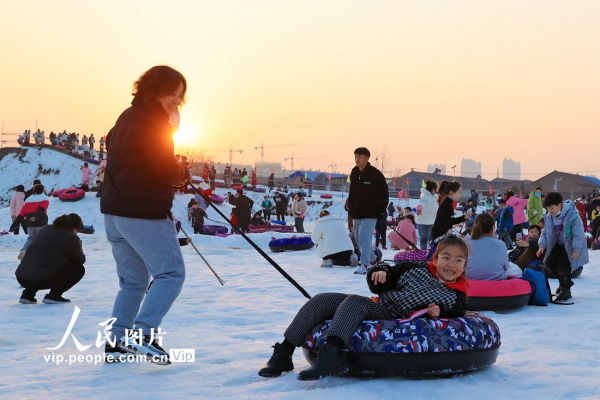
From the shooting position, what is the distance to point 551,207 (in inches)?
340

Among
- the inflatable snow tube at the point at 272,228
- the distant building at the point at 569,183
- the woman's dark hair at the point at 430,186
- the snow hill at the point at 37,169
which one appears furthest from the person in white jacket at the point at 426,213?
the distant building at the point at 569,183

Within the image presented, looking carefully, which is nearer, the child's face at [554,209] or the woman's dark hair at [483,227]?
the woman's dark hair at [483,227]

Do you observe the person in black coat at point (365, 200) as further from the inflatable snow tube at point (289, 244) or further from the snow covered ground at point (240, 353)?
the inflatable snow tube at point (289, 244)

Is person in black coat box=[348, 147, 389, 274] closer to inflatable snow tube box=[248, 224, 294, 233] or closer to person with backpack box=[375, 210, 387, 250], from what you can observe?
person with backpack box=[375, 210, 387, 250]

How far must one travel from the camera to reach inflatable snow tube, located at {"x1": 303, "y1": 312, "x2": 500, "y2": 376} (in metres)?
4.07

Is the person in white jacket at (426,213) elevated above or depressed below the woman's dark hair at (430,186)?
below

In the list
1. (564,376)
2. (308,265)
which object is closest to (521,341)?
(564,376)

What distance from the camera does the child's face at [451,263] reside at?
4383mm

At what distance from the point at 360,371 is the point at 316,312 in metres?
0.44

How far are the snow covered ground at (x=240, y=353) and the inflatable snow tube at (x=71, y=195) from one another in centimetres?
1841

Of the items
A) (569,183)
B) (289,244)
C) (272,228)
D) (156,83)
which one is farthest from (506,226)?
(569,183)

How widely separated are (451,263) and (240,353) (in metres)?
1.66

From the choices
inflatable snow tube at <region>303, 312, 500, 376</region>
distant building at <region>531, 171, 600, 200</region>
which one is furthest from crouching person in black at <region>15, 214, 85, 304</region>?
distant building at <region>531, 171, 600, 200</region>

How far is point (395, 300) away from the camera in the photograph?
434 centimetres
